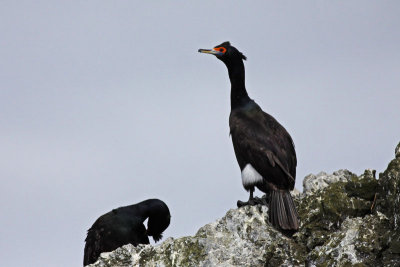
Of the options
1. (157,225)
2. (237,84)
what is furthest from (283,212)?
(157,225)

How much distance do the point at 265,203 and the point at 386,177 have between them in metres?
1.83

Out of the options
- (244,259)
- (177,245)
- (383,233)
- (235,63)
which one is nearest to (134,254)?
(177,245)

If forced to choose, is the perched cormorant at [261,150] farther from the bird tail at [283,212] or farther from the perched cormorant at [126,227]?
the perched cormorant at [126,227]

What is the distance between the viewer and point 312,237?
738 centimetres

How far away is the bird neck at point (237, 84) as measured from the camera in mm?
10133

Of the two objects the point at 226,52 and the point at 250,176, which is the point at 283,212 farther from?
the point at 226,52

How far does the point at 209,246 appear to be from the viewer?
Answer: 295 inches

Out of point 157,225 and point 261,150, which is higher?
point 261,150

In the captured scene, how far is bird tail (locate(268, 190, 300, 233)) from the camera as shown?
768cm

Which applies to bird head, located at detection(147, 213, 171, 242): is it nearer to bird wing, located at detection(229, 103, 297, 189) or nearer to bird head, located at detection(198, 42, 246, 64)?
bird wing, located at detection(229, 103, 297, 189)

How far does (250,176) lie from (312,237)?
1971 mm

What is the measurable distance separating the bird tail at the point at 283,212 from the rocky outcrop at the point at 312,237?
0.30 ft

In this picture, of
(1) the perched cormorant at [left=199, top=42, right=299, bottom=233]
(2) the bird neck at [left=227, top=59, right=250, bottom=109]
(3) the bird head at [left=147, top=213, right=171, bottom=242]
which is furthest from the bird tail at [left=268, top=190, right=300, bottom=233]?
(3) the bird head at [left=147, top=213, right=171, bottom=242]

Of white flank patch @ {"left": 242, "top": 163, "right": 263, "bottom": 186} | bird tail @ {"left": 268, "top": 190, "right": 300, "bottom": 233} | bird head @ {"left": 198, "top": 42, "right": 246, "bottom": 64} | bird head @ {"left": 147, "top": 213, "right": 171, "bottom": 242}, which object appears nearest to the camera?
bird tail @ {"left": 268, "top": 190, "right": 300, "bottom": 233}
